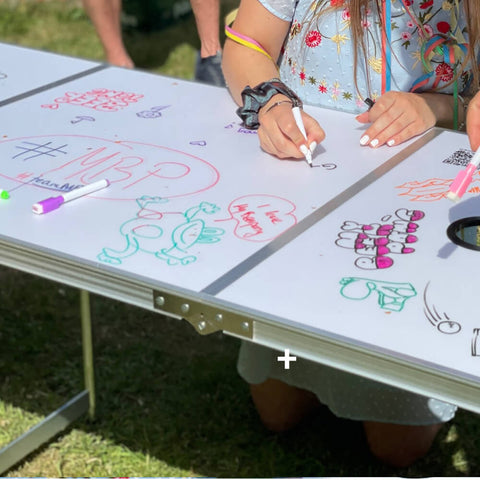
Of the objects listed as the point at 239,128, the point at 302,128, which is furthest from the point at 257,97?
the point at 302,128

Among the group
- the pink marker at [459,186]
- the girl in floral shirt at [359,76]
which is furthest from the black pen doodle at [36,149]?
the pink marker at [459,186]

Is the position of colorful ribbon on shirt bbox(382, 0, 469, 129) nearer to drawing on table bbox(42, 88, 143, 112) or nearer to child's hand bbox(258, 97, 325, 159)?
child's hand bbox(258, 97, 325, 159)

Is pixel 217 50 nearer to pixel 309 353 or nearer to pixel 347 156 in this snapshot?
pixel 347 156

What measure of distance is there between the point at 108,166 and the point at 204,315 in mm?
487

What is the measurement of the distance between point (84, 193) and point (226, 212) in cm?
23

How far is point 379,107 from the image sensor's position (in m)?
1.73

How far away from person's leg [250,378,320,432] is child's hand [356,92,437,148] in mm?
719

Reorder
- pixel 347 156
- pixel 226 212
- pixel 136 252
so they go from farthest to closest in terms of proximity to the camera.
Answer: pixel 347 156
pixel 226 212
pixel 136 252

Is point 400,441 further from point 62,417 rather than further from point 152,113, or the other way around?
point 152,113

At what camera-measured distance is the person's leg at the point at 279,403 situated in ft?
7.18

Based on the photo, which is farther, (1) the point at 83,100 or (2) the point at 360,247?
(1) the point at 83,100

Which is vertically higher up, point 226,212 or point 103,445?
point 226,212

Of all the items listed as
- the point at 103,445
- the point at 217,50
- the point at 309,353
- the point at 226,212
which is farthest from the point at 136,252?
the point at 217,50

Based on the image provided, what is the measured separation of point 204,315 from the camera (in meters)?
1.19
